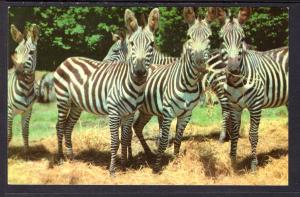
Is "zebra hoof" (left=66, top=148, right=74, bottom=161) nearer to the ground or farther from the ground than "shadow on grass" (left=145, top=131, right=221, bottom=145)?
nearer to the ground

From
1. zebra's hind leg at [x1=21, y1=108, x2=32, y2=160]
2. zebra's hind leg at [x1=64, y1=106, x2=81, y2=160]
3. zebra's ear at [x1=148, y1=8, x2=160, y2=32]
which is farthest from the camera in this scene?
zebra's hind leg at [x1=64, y1=106, x2=81, y2=160]

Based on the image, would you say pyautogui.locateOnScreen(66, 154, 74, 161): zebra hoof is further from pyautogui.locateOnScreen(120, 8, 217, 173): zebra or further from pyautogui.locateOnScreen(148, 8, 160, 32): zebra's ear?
pyautogui.locateOnScreen(148, 8, 160, 32): zebra's ear

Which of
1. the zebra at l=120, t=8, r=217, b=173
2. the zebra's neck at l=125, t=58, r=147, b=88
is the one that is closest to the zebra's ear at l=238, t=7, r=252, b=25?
the zebra at l=120, t=8, r=217, b=173

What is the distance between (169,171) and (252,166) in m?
1.23

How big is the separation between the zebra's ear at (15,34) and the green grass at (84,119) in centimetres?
98

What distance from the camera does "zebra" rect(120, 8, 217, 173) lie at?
863 cm

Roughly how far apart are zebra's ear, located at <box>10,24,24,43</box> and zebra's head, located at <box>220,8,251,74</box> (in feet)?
9.61

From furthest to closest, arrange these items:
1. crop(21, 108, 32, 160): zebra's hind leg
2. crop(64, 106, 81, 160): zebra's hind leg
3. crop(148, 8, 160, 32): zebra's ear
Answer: crop(64, 106, 81, 160): zebra's hind leg, crop(21, 108, 32, 160): zebra's hind leg, crop(148, 8, 160, 32): zebra's ear

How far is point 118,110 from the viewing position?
8758 mm

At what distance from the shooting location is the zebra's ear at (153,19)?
8.55m

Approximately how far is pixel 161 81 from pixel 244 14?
155 cm

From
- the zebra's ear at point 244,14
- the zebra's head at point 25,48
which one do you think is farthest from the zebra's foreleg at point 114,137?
the zebra's ear at point 244,14
